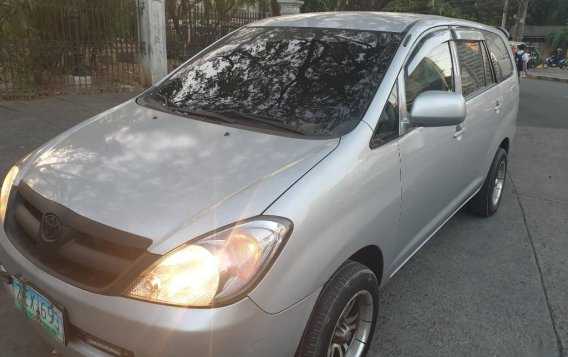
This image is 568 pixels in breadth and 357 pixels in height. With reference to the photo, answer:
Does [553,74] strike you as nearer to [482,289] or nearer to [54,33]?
[54,33]

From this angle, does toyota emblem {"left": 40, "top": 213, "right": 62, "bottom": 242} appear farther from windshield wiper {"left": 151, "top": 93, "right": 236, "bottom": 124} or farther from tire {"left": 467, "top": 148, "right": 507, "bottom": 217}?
tire {"left": 467, "top": 148, "right": 507, "bottom": 217}

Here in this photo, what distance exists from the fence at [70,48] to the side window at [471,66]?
7084 mm

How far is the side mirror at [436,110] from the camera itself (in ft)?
8.39

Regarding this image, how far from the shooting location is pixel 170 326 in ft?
5.43

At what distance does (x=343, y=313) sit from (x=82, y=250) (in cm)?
114

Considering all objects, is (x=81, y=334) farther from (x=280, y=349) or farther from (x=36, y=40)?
(x=36, y=40)

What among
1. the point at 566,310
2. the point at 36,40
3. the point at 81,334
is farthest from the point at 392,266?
the point at 36,40

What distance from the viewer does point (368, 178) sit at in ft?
7.46

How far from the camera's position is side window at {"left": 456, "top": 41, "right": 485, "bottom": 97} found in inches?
138

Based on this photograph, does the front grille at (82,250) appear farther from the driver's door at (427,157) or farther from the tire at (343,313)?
the driver's door at (427,157)

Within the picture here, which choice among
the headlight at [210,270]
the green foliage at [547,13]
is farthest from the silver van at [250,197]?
the green foliage at [547,13]

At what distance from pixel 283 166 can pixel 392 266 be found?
39.2 inches

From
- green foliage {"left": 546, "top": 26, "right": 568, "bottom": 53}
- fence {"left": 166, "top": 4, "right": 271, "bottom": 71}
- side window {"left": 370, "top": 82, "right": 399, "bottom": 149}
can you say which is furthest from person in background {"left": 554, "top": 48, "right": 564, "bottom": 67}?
side window {"left": 370, "top": 82, "right": 399, "bottom": 149}

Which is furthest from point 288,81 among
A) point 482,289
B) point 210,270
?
point 482,289
